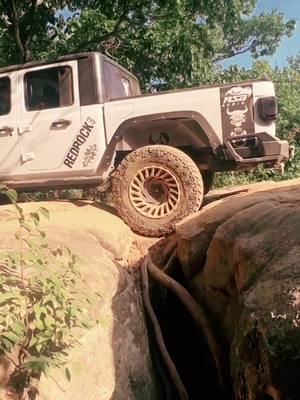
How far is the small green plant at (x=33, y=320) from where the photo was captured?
270 centimetres

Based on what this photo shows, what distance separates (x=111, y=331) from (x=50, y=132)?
305cm

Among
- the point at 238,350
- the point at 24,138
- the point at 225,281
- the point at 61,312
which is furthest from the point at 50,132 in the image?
the point at 238,350

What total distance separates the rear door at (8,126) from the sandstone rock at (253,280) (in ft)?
7.91

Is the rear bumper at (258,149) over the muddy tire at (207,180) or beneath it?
over

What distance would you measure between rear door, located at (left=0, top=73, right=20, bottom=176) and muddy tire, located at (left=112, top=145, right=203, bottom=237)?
1455 millimetres

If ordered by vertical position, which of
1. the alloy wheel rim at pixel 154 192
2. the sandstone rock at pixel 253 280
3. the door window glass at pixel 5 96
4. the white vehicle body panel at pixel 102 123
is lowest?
the sandstone rock at pixel 253 280

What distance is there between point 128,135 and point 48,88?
1.19 m

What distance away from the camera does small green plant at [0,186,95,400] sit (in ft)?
8.85

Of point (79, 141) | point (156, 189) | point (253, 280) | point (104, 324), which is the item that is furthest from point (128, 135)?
point (253, 280)

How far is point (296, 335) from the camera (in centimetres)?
239

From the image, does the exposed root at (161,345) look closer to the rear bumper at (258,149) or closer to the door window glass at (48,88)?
the rear bumper at (258,149)

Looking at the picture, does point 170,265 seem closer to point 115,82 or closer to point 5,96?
point 115,82

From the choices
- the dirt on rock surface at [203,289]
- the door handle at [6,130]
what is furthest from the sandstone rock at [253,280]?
the door handle at [6,130]

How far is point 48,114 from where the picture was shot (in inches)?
243
